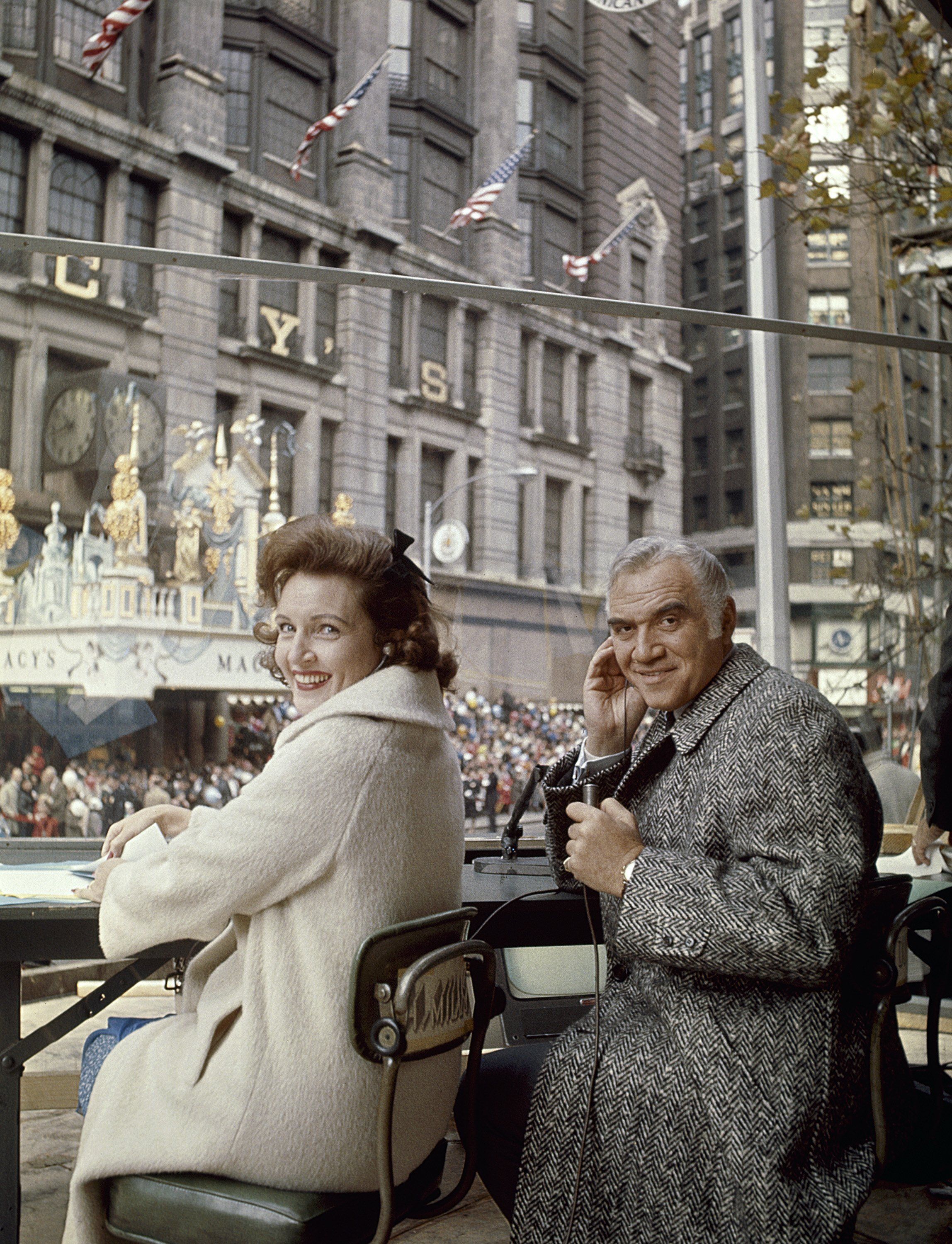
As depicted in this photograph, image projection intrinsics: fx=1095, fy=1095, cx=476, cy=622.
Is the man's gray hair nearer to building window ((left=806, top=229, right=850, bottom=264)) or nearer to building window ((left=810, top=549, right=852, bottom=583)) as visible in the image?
building window ((left=810, top=549, right=852, bottom=583))

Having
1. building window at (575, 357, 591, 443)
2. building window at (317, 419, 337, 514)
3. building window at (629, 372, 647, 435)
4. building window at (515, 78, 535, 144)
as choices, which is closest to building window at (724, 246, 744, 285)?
building window at (629, 372, 647, 435)

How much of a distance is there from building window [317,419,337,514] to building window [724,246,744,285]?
544 cm

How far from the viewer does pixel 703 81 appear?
1359 centimetres

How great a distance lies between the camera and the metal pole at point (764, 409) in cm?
534

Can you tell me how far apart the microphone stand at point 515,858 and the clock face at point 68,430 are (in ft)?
23.6

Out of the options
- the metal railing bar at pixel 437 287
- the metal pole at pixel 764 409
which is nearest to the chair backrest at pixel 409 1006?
the metal railing bar at pixel 437 287

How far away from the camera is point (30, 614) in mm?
8289

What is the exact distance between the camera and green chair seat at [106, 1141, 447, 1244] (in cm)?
121

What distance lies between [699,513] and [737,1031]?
11871 millimetres

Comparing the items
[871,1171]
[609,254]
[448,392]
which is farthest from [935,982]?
[609,254]

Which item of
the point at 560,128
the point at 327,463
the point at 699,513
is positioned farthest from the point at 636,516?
the point at 560,128

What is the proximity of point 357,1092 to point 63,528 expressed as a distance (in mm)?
8002

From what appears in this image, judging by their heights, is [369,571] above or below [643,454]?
below

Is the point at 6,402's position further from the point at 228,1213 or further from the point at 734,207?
the point at 734,207
